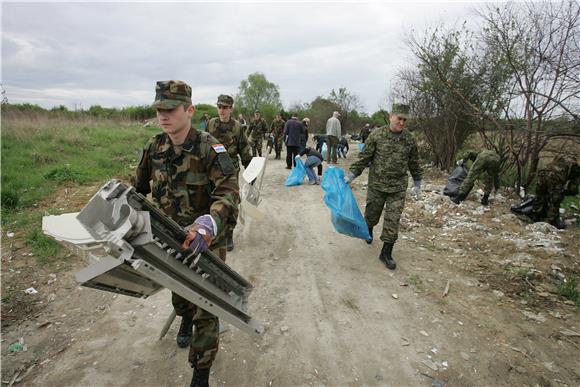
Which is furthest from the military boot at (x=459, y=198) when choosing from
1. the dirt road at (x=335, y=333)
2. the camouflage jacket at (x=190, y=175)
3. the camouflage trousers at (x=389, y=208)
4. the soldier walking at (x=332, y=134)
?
the camouflage jacket at (x=190, y=175)

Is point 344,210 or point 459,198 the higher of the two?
point 344,210

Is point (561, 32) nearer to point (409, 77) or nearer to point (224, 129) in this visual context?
point (409, 77)

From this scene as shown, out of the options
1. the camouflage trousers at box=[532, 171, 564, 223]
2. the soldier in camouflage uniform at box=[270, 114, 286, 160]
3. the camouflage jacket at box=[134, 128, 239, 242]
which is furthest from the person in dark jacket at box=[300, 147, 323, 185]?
the camouflage jacket at box=[134, 128, 239, 242]

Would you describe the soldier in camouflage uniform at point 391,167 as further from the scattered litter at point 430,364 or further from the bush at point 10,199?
the bush at point 10,199

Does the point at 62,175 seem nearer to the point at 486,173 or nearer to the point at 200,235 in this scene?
the point at 200,235

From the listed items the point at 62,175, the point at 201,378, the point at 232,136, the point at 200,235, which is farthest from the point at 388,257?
the point at 62,175

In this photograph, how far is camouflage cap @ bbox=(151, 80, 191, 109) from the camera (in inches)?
71.2

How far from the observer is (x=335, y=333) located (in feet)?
9.13

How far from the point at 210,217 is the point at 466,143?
10.3 metres

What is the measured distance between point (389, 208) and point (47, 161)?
7886 millimetres

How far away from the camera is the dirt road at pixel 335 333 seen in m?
2.35

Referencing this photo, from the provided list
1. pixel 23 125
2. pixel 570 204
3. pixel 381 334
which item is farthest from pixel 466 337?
pixel 23 125

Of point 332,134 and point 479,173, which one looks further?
point 332,134

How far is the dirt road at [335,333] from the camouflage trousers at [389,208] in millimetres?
441
